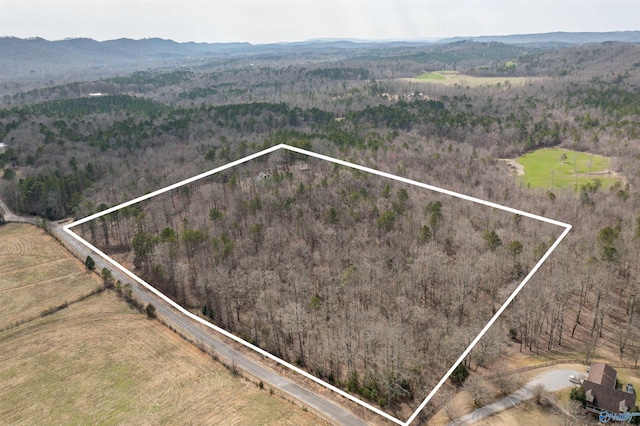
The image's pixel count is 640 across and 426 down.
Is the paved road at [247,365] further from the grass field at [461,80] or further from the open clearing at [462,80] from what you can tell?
the grass field at [461,80]

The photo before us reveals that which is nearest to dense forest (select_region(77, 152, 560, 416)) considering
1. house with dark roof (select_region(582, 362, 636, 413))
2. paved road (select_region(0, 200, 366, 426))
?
paved road (select_region(0, 200, 366, 426))

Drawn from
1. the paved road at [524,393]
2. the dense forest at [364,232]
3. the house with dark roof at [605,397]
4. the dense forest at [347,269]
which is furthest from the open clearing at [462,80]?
the house with dark roof at [605,397]

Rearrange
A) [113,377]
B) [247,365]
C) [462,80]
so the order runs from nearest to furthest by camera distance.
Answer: [113,377]
[247,365]
[462,80]

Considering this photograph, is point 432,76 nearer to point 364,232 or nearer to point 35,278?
point 364,232

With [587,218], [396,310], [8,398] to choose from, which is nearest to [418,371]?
[396,310]

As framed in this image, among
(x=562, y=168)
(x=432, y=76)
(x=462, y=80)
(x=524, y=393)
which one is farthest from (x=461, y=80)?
(x=524, y=393)

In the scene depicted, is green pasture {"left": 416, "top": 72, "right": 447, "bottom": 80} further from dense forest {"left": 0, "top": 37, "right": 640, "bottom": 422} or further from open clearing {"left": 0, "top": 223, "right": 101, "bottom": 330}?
open clearing {"left": 0, "top": 223, "right": 101, "bottom": 330}

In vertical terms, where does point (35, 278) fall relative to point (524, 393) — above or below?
below
